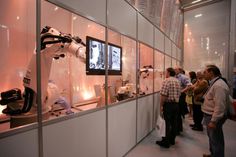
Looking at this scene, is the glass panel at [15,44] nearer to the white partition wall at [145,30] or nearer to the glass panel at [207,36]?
the white partition wall at [145,30]

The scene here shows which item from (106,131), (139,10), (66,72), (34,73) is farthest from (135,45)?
(34,73)

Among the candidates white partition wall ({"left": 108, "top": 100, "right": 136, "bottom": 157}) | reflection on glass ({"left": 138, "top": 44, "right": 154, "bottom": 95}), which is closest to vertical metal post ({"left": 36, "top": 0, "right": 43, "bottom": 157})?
white partition wall ({"left": 108, "top": 100, "right": 136, "bottom": 157})

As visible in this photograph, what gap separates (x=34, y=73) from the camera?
135 centimetres

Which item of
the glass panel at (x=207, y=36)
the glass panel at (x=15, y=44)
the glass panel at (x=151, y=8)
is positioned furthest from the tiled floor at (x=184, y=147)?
the glass panel at (x=207, y=36)

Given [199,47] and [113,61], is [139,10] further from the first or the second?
[199,47]

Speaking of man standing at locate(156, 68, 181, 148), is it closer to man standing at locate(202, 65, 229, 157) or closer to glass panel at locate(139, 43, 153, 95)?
glass panel at locate(139, 43, 153, 95)

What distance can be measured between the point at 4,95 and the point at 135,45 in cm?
240

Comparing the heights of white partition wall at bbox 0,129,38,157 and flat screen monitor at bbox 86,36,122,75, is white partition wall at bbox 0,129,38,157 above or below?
below

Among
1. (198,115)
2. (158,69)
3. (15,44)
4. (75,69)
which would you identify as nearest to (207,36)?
(158,69)

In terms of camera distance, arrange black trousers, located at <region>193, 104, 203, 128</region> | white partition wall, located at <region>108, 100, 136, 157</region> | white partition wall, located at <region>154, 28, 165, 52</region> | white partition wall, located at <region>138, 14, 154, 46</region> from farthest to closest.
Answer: black trousers, located at <region>193, 104, 203, 128</region>
white partition wall, located at <region>154, 28, 165, 52</region>
white partition wall, located at <region>138, 14, 154, 46</region>
white partition wall, located at <region>108, 100, 136, 157</region>

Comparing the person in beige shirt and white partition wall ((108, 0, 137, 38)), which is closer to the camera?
white partition wall ((108, 0, 137, 38))

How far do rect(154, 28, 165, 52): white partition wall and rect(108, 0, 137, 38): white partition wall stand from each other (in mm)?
1396

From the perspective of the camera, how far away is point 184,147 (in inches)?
128

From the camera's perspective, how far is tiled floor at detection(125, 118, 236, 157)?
2.93 m
